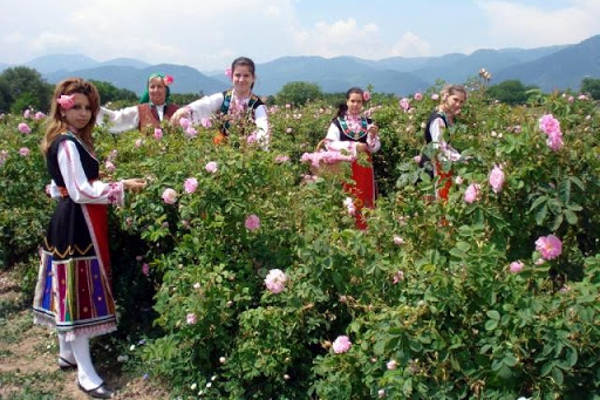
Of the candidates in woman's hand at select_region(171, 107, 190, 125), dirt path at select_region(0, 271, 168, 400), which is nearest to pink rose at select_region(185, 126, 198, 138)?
woman's hand at select_region(171, 107, 190, 125)

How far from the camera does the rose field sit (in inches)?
76.1

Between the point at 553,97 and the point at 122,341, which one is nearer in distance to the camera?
the point at 553,97

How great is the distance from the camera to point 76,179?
9.66 feet

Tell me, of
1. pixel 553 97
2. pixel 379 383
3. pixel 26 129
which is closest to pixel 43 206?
pixel 26 129

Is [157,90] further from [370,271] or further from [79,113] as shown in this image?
[370,271]

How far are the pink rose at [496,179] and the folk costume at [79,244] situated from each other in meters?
1.93

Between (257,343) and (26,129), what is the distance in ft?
10.4

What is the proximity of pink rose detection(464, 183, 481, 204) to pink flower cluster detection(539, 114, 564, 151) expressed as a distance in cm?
30

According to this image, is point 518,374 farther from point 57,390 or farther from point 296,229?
point 57,390

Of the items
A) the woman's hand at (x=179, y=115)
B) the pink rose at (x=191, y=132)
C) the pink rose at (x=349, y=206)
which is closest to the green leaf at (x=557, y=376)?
the pink rose at (x=349, y=206)

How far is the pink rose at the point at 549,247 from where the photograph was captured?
1.99m

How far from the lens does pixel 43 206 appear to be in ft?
14.7

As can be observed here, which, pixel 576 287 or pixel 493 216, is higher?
pixel 493 216

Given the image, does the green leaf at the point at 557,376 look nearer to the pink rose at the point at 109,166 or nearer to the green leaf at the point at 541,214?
the green leaf at the point at 541,214
